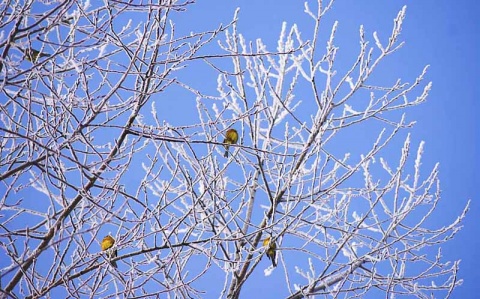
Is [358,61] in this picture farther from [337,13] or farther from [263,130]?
[337,13]

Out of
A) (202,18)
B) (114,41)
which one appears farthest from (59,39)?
(202,18)

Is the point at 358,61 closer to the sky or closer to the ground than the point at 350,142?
closer to the ground

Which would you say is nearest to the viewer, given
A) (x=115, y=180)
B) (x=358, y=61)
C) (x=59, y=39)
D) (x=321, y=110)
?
(x=115, y=180)

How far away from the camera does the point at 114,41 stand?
3.36 metres

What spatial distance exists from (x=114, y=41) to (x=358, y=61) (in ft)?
7.34

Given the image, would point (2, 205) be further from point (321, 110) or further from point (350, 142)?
point (350, 142)

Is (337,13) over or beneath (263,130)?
over

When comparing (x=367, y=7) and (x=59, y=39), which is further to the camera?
(x=367, y=7)

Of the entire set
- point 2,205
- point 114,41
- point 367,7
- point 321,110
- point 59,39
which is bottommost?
point 2,205

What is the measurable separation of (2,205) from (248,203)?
2.45 m

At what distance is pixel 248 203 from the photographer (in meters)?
5.47

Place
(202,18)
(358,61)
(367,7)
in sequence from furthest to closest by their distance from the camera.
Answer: (202,18) → (367,7) → (358,61)

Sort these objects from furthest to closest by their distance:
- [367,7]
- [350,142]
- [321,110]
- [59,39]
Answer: [367,7], [350,142], [321,110], [59,39]

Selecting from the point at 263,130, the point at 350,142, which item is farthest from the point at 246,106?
the point at 350,142
